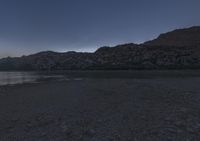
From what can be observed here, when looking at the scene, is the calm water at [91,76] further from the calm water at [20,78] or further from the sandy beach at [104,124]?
the sandy beach at [104,124]

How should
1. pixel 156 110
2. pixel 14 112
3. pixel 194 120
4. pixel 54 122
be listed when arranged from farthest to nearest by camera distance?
pixel 14 112
pixel 156 110
pixel 54 122
pixel 194 120

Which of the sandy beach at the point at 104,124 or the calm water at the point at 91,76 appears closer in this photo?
the sandy beach at the point at 104,124

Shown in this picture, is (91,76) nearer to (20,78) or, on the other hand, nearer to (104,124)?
(20,78)

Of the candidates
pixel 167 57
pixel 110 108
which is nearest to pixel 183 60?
pixel 167 57

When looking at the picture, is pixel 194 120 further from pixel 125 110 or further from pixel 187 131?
pixel 125 110

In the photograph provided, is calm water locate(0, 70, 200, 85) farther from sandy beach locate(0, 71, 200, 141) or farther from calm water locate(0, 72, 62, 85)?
sandy beach locate(0, 71, 200, 141)

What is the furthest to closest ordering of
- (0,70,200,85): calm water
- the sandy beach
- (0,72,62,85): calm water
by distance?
(0,70,200,85): calm water → (0,72,62,85): calm water → the sandy beach

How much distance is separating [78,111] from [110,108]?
258cm

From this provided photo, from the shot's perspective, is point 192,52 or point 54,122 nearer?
point 54,122

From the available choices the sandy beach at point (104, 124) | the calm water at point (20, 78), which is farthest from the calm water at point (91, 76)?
the sandy beach at point (104, 124)

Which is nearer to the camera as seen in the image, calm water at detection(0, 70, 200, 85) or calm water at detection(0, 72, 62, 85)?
calm water at detection(0, 72, 62, 85)

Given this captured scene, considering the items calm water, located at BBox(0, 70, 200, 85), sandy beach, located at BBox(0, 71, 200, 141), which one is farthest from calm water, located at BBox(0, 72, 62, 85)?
sandy beach, located at BBox(0, 71, 200, 141)

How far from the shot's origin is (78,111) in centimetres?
1714

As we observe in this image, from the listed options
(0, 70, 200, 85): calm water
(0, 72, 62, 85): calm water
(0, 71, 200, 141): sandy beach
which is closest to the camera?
(0, 71, 200, 141): sandy beach
